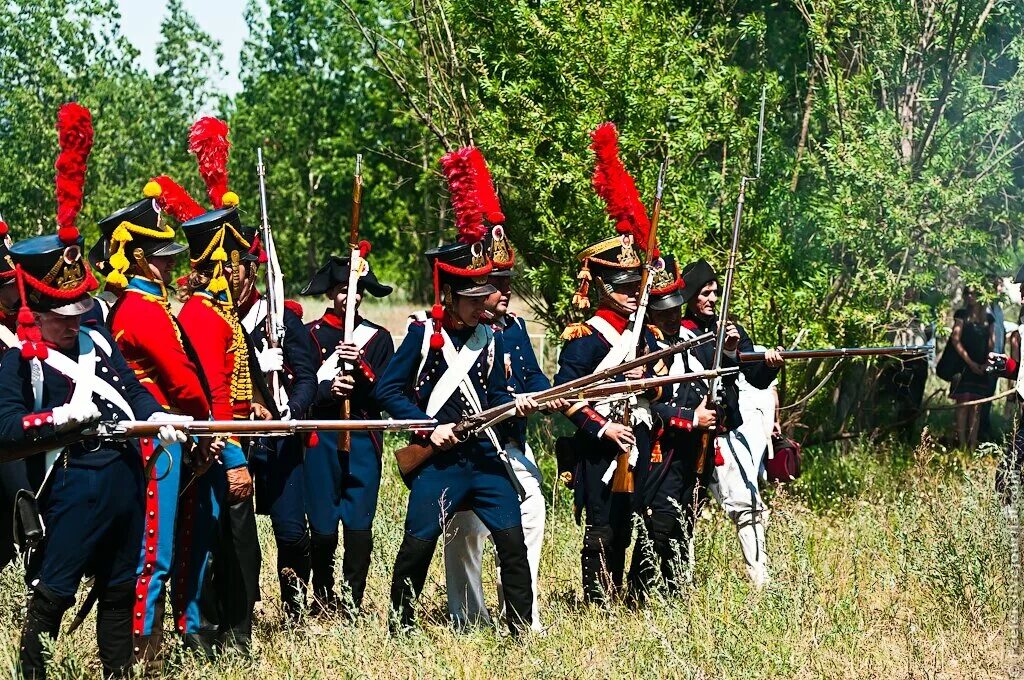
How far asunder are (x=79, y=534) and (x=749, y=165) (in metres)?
5.87

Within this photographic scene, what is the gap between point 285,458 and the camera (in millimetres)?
7734

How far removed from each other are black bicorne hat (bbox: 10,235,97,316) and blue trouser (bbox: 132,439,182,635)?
2.55 feet

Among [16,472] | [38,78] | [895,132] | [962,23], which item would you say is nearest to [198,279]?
[16,472]

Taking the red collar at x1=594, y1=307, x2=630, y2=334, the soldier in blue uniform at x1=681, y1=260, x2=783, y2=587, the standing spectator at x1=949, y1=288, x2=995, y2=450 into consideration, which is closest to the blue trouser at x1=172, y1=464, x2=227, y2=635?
the red collar at x1=594, y1=307, x2=630, y2=334

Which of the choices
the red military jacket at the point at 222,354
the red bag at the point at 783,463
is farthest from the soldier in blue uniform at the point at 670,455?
the red military jacket at the point at 222,354

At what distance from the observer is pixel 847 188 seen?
10.0 m

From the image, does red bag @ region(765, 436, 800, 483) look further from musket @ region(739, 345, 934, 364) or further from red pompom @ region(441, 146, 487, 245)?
red pompom @ region(441, 146, 487, 245)

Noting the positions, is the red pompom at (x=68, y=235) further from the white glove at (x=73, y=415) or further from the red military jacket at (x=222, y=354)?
the red military jacket at (x=222, y=354)

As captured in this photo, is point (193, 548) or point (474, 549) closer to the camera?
point (193, 548)

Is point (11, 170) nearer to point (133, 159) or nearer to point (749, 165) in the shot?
point (133, 159)

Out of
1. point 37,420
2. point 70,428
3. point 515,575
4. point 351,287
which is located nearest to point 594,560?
point 515,575

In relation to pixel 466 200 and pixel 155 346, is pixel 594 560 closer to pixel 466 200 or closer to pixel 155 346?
pixel 466 200

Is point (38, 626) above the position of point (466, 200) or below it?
below

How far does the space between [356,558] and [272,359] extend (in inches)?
45.9
